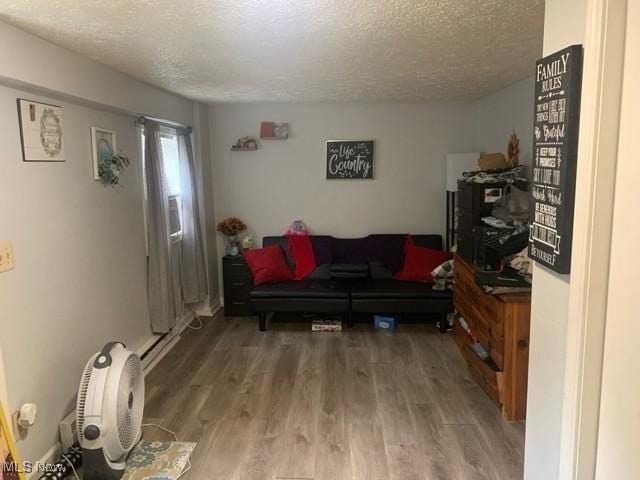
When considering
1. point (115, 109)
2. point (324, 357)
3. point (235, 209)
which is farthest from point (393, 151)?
point (115, 109)

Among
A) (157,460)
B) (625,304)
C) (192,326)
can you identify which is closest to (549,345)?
(625,304)

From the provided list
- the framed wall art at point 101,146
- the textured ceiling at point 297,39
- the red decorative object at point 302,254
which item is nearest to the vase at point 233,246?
the red decorative object at point 302,254

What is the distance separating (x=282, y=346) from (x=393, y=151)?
2.41 meters

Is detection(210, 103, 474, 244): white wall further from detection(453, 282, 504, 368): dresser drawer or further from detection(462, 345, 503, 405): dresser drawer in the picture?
detection(462, 345, 503, 405): dresser drawer

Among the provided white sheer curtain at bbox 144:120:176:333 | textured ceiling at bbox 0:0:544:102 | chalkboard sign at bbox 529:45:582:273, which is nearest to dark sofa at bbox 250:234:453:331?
white sheer curtain at bbox 144:120:176:333

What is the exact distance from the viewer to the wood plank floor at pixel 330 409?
8.21 ft

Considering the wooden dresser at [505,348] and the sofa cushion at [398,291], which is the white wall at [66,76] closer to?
the sofa cushion at [398,291]

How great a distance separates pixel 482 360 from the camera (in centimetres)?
325

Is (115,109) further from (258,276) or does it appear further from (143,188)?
(258,276)

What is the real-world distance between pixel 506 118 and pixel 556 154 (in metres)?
3.00

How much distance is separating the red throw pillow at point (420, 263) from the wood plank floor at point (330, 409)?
57 centimetres

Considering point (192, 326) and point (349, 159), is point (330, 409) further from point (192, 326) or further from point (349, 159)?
point (349, 159)

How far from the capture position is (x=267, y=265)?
475cm

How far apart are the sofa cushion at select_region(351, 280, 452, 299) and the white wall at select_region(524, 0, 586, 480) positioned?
259 centimetres
